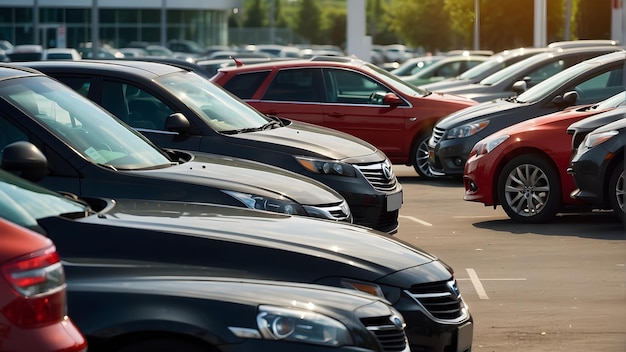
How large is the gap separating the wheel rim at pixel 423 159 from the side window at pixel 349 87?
2.92 ft

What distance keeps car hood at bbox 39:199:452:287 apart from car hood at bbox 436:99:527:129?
9.94 meters

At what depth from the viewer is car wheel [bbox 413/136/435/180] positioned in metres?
18.2

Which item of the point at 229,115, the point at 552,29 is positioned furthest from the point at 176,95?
the point at 552,29

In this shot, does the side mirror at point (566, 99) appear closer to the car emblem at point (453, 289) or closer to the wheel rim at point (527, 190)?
the wheel rim at point (527, 190)

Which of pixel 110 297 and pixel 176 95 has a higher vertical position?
pixel 176 95

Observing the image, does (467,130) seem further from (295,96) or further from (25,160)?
(25,160)

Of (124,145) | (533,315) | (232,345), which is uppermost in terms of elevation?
(124,145)

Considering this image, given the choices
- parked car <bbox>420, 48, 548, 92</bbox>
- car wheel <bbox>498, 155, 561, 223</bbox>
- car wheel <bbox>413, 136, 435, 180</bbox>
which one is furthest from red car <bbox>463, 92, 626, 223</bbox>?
parked car <bbox>420, 48, 548, 92</bbox>

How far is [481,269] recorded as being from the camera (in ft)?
34.3

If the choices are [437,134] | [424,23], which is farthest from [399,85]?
[424,23]

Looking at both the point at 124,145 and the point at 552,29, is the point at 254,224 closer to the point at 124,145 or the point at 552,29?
the point at 124,145

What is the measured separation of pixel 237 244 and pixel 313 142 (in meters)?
5.52

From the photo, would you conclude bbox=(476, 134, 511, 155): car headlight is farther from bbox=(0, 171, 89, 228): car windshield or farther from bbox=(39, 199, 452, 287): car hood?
bbox=(0, 171, 89, 228): car windshield

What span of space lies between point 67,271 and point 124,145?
308cm
